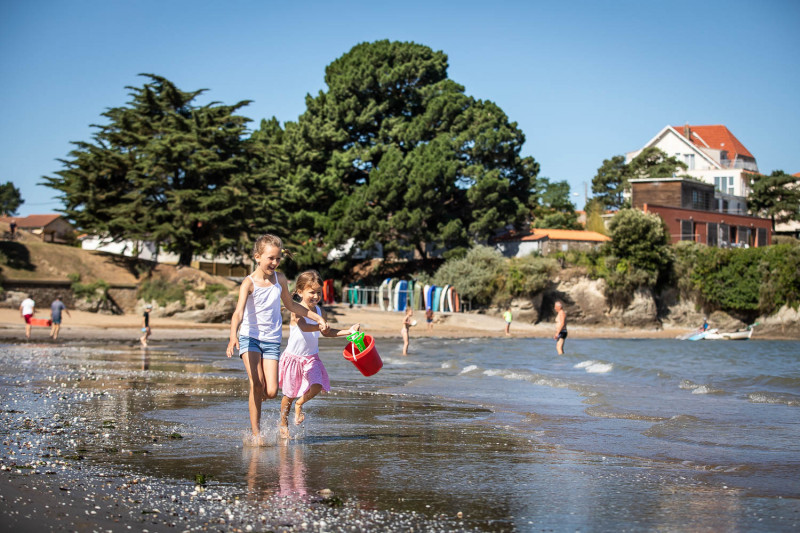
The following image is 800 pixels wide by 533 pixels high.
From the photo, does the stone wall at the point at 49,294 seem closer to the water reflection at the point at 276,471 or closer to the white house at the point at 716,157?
the water reflection at the point at 276,471

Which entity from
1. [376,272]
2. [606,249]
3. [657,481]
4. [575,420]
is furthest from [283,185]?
[657,481]

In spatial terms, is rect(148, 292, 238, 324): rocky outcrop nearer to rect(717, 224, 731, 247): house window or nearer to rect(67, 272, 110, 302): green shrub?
rect(67, 272, 110, 302): green shrub

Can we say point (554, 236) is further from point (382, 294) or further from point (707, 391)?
point (707, 391)

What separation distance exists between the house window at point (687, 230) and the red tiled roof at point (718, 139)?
3154 cm

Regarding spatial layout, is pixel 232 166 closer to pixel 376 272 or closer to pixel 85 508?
pixel 376 272

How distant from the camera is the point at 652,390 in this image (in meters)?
13.4

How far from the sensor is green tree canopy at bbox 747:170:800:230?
224ft

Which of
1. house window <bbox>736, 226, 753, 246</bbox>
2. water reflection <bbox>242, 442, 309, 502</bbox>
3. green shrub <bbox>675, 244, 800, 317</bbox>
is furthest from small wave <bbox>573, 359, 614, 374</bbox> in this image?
house window <bbox>736, 226, 753, 246</bbox>

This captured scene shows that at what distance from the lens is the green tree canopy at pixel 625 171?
225 ft

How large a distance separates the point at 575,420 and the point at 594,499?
13.2ft

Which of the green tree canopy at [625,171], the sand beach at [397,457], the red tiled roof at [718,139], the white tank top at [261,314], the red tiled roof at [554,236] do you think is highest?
the red tiled roof at [718,139]

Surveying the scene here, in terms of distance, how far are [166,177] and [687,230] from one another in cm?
3785

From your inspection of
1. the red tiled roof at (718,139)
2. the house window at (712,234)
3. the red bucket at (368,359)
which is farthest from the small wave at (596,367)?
the red tiled roof at (718,139)

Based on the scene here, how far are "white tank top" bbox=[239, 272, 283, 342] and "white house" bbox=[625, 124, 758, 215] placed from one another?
63080mm
